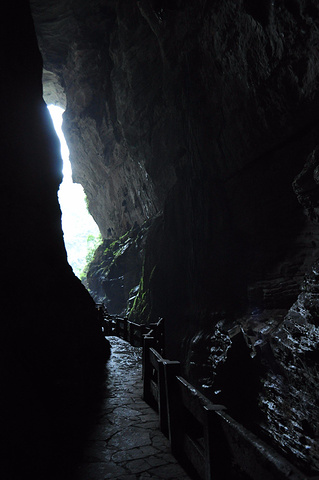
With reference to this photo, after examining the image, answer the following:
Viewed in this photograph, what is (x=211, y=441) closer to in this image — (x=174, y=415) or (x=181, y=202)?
(x=174, y=415)

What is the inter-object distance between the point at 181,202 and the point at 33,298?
63.2 ft

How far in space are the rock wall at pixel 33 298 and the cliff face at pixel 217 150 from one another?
883cm

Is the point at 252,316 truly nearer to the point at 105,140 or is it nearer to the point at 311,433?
A: the point at 311,433

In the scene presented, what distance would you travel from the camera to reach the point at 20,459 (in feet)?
12.1

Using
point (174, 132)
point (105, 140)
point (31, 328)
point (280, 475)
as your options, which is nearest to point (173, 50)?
point (174, 132)

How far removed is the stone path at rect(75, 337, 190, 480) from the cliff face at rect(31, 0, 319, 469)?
7814 millimetres

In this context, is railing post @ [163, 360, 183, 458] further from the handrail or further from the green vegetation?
the green vegetation

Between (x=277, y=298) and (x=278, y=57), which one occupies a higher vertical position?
(x=278, y=57)

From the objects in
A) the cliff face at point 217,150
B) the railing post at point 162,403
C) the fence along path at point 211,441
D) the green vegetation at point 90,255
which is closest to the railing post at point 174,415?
the fence along path at point 211,441

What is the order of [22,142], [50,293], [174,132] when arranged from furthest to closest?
[174,132]
[22,142]
[50,293]

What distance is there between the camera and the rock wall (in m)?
4.31

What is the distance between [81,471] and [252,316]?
15.2 metres

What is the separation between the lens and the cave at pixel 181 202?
665cm

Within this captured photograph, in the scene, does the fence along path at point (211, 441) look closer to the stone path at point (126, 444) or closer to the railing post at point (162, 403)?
the railing post at point (162, 403)
